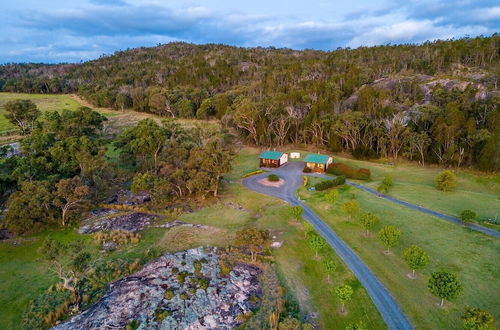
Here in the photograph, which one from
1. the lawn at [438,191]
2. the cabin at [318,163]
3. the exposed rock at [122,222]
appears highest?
the cabin at [318,163]

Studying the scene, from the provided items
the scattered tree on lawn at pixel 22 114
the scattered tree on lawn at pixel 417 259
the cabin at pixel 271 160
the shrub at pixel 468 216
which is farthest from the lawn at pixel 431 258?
the scattered tree on lawn at pixel 22 114

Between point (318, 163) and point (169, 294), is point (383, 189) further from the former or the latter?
point (169, 294)

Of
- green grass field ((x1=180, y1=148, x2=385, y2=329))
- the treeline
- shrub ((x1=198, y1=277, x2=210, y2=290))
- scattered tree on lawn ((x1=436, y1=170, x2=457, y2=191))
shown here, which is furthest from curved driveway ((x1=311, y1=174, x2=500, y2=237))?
shrub ((x1=198, y1=277, x2=210, y2=290))

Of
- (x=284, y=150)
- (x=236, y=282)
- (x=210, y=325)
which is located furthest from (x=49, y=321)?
(x=284, y=150)

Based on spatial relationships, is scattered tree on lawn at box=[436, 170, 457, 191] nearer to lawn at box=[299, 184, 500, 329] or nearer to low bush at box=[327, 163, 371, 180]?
lawn at box=[299, 184, 500, 329]

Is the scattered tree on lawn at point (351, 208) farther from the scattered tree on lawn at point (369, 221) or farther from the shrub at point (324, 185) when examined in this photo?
the shrub at point (324, 185)

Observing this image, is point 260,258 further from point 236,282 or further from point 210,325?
point 210,325

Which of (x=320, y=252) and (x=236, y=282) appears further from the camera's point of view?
(x=320, y=252)
